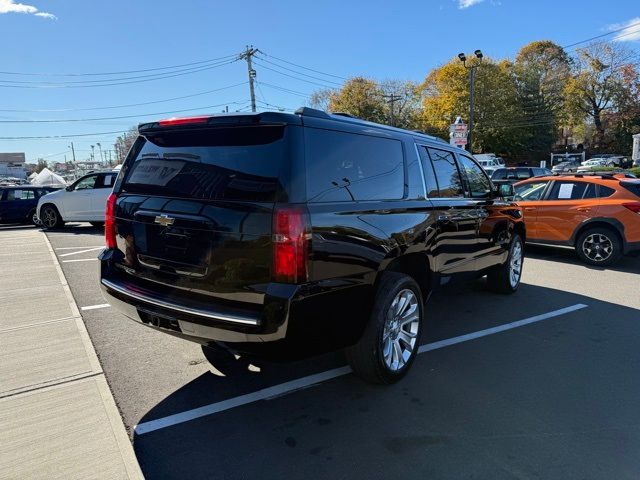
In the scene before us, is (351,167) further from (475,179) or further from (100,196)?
(100,196)

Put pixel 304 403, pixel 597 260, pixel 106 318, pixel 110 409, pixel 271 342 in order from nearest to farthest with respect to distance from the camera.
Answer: pixel 271 342, pixel 110 409, pixel 304 403, pixel 106 318, pixel 597 260

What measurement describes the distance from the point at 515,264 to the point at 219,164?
16.0 feet

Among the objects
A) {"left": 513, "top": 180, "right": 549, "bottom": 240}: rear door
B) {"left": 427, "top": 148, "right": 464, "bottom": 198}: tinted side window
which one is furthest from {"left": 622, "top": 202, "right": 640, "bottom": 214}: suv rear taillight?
{"left": 427, "top": 148, "right": 464, "bottom": 198}: tinted side window

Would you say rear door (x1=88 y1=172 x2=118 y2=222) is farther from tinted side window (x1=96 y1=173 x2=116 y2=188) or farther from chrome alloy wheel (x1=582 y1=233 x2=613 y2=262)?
chrome alloy wheel (x1=582 y1=233 x2=613 y2=262)

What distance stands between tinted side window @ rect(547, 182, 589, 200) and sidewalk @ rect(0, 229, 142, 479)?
8.48 metres

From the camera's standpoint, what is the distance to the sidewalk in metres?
2.55

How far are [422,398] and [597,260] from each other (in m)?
6.57

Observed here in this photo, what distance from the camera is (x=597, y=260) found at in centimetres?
834

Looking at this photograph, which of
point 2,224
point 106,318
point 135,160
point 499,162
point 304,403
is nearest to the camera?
point 304,403

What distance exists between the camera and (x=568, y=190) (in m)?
8.88

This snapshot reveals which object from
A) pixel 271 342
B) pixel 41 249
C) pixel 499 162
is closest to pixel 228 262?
pixel 271 342

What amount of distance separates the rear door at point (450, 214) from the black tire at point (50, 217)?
1332 cm

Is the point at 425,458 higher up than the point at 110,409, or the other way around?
the point at 110,409

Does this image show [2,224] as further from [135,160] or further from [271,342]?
[271,342]
